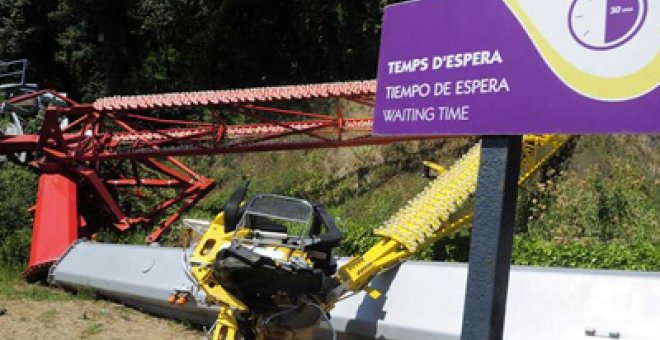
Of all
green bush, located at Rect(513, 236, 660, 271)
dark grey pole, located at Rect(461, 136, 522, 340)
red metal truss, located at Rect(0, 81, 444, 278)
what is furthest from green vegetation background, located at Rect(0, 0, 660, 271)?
dark grey pole, located at Rect(461, 136, 522, 340)

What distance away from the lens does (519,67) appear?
2.76 m

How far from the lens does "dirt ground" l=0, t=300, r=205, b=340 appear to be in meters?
8.00

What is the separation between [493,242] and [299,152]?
45.4 feet

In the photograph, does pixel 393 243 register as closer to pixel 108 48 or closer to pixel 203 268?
pixel 203 268

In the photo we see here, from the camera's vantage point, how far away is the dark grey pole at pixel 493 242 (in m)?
2.91

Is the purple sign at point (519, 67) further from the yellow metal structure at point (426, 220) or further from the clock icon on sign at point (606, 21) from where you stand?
the yellow metal structure at point (426, 220)

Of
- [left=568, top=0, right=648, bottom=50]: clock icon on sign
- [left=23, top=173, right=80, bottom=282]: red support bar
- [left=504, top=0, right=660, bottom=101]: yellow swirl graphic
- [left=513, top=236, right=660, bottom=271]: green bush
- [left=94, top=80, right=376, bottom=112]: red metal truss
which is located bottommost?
[left=23, top=173, right=80, bottom=282]: red support bar

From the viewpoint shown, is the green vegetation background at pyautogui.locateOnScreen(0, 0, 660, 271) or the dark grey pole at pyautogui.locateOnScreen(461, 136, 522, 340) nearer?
the dark grey pole at pyautogui.locateOnScreen(461, 136, 522, 340)

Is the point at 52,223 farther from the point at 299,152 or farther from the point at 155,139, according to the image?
the point at 299,152

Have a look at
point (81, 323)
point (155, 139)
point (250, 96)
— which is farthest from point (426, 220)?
point (155, 139)

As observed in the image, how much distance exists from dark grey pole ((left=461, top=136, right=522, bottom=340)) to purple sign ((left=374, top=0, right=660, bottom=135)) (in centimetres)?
→ 15

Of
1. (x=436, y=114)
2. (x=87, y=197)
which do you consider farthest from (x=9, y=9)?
(x=436, y=114)

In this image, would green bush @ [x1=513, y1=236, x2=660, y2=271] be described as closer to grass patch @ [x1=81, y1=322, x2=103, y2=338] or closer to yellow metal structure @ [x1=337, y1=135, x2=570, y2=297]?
yellow metal structure @ [x1=337, y1=135, x2=570, y2=297]

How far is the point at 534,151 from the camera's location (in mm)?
9609
